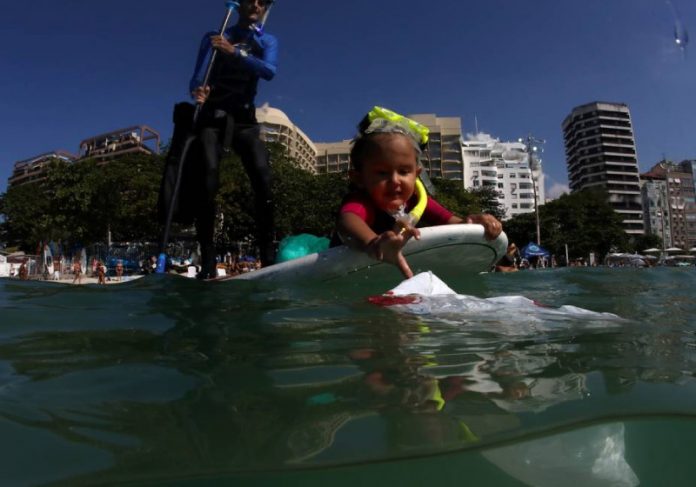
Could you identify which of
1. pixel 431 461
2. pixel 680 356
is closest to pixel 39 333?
pixel 431 461

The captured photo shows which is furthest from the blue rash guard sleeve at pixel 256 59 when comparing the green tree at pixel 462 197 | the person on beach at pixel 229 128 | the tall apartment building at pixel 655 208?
the tall apartment building at pixel 655 208

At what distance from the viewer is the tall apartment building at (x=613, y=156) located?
3602 inches

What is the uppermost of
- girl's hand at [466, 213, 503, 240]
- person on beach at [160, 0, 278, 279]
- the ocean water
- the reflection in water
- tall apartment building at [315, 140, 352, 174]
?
tall apartment building at [315, 140, 352, 174]

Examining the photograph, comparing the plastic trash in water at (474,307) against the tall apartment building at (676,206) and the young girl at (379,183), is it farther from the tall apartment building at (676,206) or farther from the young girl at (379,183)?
the tall apartment building at (676,206)

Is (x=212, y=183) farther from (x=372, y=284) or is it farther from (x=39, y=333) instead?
(x=39, y=333)

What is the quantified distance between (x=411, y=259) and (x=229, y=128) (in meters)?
2.68

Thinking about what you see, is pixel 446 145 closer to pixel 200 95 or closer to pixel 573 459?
pixel 200 95

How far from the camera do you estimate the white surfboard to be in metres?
3.72

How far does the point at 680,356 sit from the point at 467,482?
1.04 meters

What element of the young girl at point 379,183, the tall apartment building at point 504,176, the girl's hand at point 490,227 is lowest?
the girl's hand at point 490,227

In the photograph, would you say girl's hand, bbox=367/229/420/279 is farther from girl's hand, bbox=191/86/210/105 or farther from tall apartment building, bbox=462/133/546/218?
tall apartment building, bbox=462/133/546/218

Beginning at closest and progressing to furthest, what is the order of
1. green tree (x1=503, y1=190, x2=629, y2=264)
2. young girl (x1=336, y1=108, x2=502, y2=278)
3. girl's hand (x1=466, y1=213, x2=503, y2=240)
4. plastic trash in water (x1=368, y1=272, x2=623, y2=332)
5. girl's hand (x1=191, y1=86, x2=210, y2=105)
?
plastic trash in water (x1=368, y1=272, x2=623, y2=332), young girl (x1=336, y1=108, x2=502, y2=278), girl's hand (x1=466, y1=213, x2=503, y2=240), girl's hand (x1=191, y1=86, x2=210, y2=105), green tree (x1=503, y1=190, x2=629, y2=264)

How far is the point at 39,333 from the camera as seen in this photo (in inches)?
71.6

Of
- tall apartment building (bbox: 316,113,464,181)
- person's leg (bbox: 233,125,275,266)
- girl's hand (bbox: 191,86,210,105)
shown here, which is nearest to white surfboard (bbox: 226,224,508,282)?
person's leg (bbox: 233,125,275,266)
